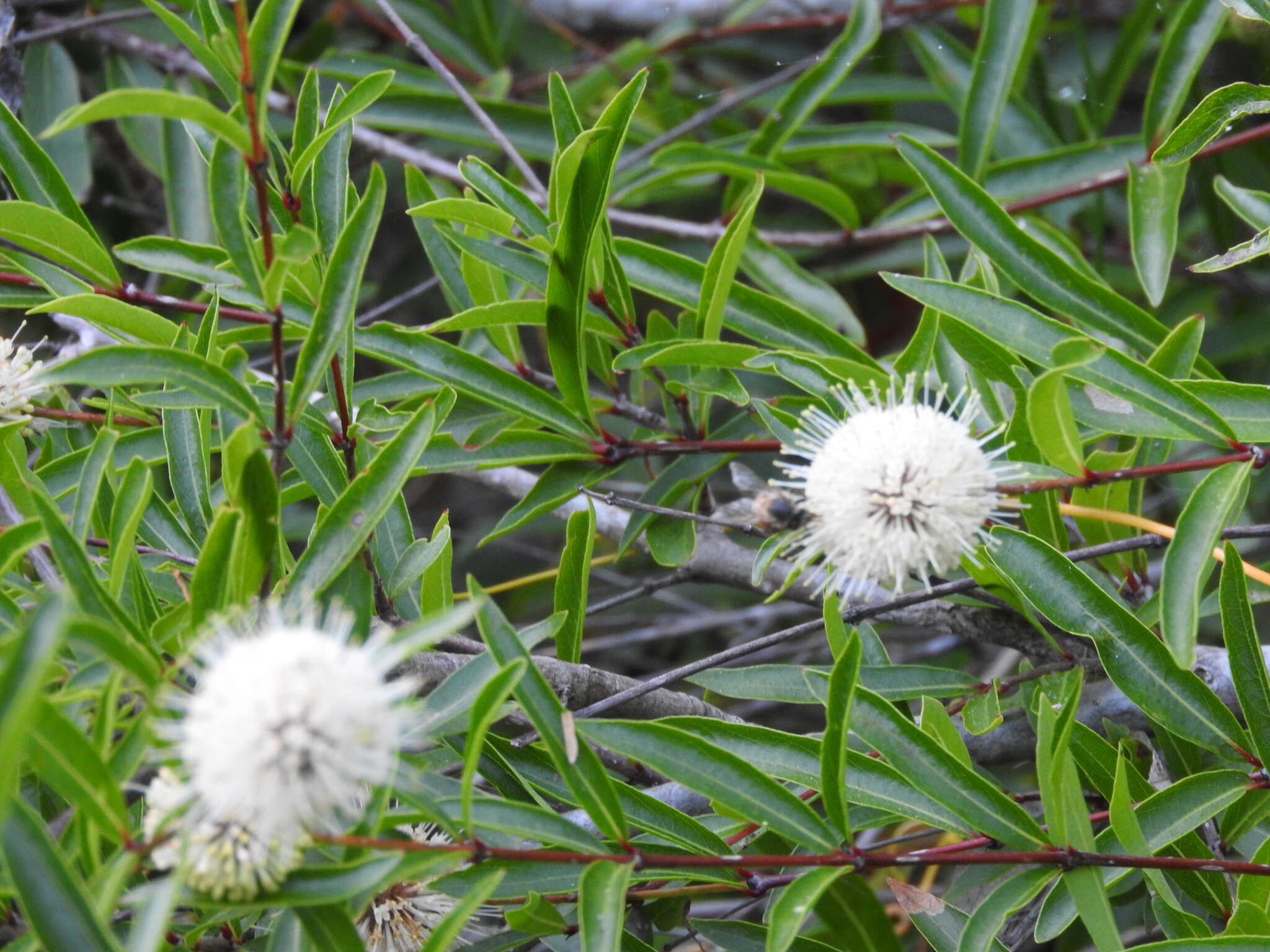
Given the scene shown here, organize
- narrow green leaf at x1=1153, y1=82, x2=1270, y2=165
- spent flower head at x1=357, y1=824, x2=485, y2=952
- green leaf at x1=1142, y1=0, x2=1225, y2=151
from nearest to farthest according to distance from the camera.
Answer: spent flower head at x1=357, y1=824, x2=485, y2=952 < narrow green leaf at x1=1153, y1=82, x2=1270, y2=165 < green leaf at x1=1142, y1=0, x2=1225, y2=151

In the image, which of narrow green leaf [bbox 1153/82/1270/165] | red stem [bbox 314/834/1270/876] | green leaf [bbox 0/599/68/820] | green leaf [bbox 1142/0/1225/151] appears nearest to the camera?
green leaf [bbox 0/599/68/820]

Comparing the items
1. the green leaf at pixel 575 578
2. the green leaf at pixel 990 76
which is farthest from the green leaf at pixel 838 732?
the green leaf at pixel 990 76

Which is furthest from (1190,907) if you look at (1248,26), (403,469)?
(1248,26)

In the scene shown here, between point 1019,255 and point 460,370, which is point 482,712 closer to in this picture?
point 460,370

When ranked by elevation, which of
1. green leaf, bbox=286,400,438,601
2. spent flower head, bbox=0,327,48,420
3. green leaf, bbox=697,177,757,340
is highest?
green leaf, bbox=697,177,757,340

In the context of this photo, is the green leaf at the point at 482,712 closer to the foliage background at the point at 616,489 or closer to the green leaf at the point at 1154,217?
the foliage background at the point at 616,489

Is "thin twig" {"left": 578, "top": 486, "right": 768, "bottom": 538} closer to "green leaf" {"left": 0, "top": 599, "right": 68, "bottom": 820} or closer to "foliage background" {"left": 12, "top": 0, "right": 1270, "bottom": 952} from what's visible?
"foliage background" {"left": 12, "top": 0, "right": 1270, "bottom": 952}

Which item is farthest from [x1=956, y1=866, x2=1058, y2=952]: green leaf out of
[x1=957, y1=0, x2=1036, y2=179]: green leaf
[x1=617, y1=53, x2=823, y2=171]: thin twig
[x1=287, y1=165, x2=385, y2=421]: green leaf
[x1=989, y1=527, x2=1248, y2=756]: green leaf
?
[x1=617, y1=53, x2=823, y2=171]: thin twig

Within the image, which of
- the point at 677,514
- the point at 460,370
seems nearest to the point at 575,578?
the point at 677,514
